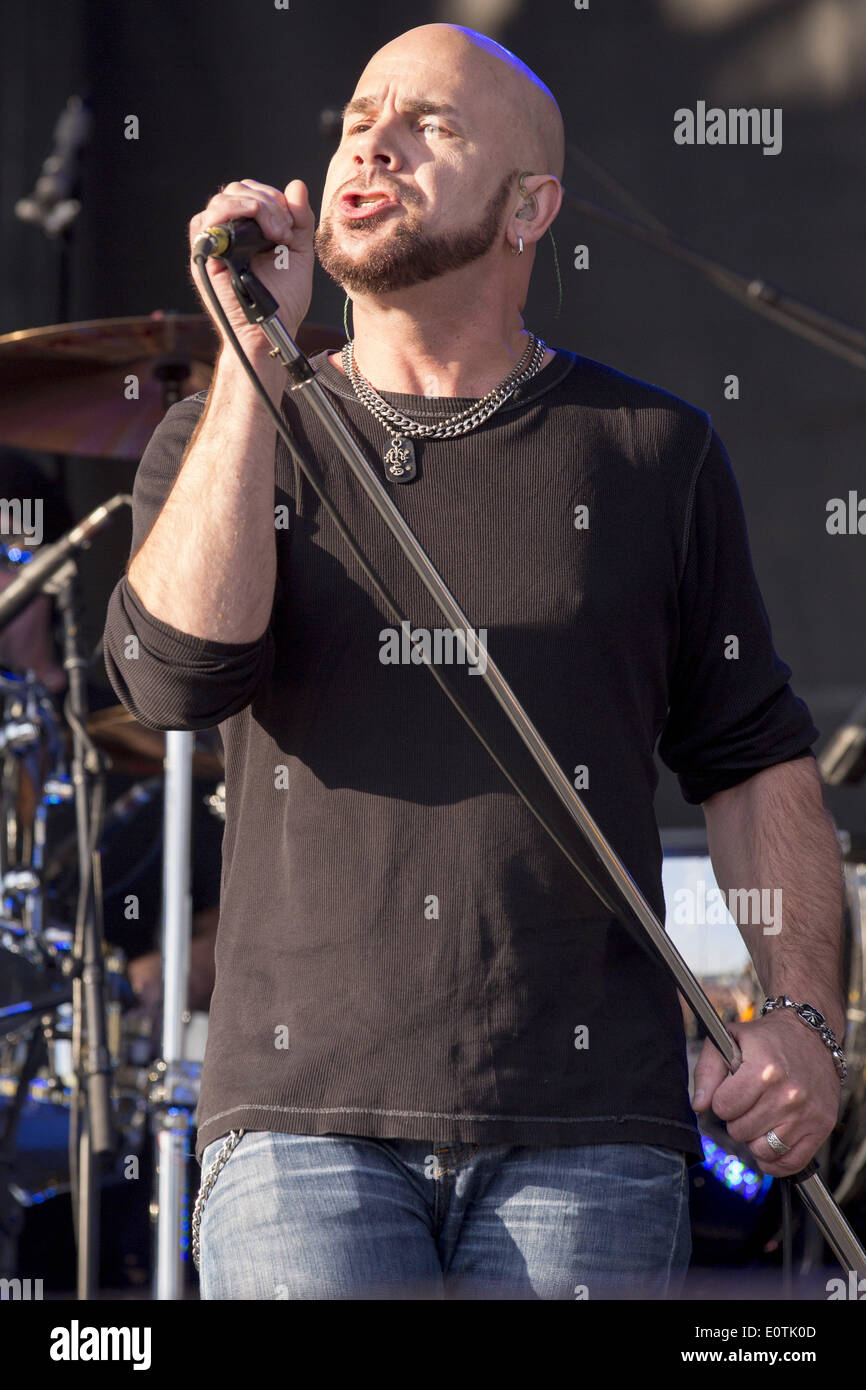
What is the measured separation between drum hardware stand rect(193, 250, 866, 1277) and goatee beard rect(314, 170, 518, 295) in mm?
256

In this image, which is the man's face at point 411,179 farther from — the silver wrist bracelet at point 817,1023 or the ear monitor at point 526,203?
the silver wrist bracelet at point 817,1023

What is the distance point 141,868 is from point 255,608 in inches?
103

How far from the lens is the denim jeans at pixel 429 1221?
124cm

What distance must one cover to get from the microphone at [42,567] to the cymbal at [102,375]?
7.3 inches

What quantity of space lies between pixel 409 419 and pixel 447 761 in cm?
38

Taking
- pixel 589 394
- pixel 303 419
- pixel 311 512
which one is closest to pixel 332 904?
pixel 311 512

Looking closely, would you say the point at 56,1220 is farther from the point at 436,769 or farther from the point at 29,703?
the point at 436,769

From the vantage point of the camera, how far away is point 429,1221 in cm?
130

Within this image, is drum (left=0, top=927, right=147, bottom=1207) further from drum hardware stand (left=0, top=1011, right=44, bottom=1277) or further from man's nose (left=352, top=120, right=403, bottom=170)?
man's nose (left=352, top=120, right=403, bottom=170)

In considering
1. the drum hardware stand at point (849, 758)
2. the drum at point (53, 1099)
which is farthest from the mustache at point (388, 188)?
the drum at point (53, 1099)

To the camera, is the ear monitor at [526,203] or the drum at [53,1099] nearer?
the ear monitor at [526,203]

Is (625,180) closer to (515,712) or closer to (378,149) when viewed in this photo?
(378,149)

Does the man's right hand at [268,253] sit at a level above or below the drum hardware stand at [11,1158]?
above

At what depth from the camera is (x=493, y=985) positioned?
1338mm
